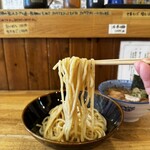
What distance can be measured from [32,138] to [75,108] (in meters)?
0.20

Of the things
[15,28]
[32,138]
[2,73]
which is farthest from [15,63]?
[32,138]

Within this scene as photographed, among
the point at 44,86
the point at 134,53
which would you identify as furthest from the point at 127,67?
the point at 44,86

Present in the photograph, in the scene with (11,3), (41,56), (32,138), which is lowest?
(32,138)

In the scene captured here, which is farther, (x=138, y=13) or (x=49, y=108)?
(x=138, y=13)

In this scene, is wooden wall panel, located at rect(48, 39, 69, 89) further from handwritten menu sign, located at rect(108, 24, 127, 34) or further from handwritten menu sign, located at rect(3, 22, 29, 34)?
handwritten menu sign, located at rect(108, 24, 127, 34)

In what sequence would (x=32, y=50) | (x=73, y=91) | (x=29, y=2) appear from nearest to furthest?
(x=73, y=91) → (x=29, y=2) → (x=32, y=50)

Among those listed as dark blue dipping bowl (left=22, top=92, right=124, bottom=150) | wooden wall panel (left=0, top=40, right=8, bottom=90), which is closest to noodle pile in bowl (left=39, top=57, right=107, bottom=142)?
dark blue dipping bowl (left=22, top=92, right=124, bottom=150)

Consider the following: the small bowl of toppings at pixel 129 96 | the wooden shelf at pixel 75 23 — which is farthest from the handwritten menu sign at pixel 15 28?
the small bowl of toppings at pixel 129 96

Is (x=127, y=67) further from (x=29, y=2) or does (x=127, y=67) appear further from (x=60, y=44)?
(x=29, y=2)

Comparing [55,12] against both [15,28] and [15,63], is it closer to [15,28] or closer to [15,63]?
[15,28]

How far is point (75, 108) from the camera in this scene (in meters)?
0.66

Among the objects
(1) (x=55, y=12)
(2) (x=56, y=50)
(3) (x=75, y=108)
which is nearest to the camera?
(3) (x=75, y=108)

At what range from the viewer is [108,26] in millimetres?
1005

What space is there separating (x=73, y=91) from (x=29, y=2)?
608 millimetres
